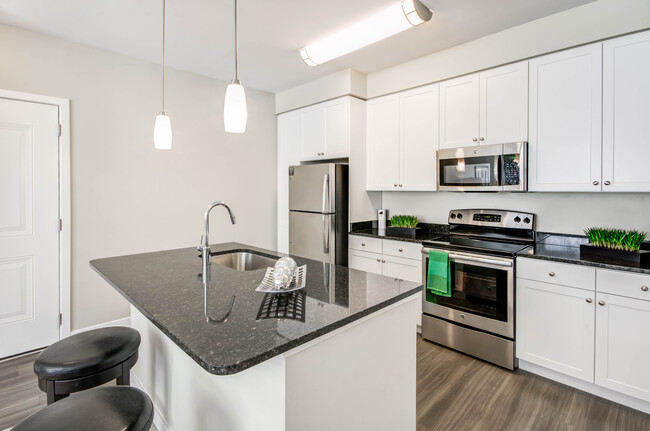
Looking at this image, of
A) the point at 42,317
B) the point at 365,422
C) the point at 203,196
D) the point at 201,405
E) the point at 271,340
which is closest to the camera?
the point at 271,340

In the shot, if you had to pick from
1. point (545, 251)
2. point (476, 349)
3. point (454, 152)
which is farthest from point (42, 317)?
point (545, 251)

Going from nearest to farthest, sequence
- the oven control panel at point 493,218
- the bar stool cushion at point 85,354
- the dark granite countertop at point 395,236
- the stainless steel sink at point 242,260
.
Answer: the bar stool cushion at point 85,354, the stainless steel sink at point 242,260, the oven control panel at point 493,218, the dark granite countertop at point 395,236

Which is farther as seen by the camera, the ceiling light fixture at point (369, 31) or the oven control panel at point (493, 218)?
the oven control panel at point (493, 218)

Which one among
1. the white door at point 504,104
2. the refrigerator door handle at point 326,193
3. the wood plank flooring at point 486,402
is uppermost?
the white door at point 504,104

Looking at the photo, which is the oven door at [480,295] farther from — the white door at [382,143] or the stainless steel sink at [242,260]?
the stainless steel sink at [242,260]

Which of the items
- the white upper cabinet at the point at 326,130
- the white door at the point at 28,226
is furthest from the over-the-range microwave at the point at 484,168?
the white door at the point at 28,226

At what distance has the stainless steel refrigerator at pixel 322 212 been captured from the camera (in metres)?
3.44

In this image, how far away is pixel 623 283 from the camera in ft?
6.56

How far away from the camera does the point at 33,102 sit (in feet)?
8.82

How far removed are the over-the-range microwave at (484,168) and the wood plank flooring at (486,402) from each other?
142 cm

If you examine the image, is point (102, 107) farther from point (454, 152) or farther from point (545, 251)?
point (545, 251)

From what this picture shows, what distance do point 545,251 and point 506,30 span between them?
1.72m

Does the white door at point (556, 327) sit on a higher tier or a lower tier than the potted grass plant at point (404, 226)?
lower

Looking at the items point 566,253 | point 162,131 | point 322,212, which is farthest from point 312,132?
point 566,253
